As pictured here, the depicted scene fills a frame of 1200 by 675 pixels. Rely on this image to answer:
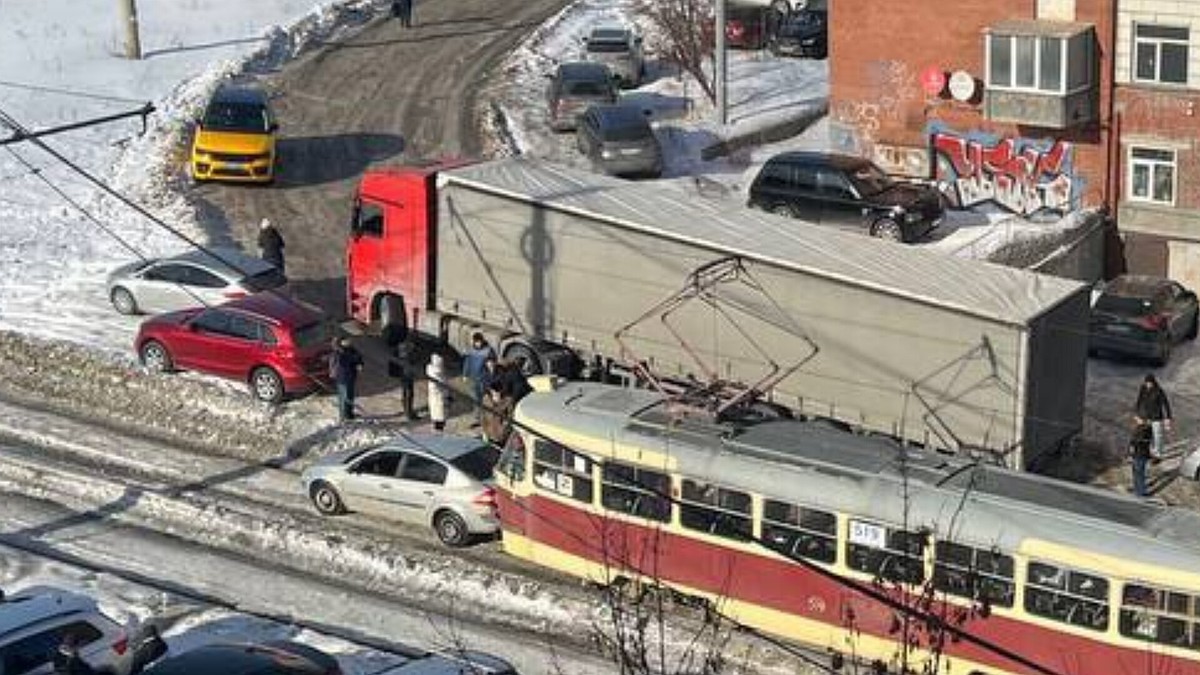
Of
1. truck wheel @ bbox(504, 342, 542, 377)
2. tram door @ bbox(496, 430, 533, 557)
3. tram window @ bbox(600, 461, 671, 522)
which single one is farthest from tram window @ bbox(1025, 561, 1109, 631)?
truck wheel @ bbox(504, 342, 542, 377)

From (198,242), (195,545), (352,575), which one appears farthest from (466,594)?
(198,242)

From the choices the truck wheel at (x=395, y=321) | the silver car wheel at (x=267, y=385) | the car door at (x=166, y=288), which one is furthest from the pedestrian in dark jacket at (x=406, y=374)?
the car door at (x=166, y=288)

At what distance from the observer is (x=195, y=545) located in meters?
28.5

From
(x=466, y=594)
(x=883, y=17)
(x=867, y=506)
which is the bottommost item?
(x=466, y=594)

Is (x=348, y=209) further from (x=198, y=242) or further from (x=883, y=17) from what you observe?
(x=883, y=17)

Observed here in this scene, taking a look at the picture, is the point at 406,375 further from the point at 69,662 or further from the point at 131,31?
the point at 131,31

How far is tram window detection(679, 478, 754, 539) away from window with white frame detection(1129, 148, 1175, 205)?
61.5 feet

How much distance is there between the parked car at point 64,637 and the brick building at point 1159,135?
23.0 meters

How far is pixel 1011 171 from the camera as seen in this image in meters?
42.4

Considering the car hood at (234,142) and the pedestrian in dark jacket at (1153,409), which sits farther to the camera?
the car hood at (234,142)

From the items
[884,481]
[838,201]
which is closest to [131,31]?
[838,201]

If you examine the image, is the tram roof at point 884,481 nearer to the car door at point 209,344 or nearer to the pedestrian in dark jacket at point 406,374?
the pedestrian in dark jacket at point 406,374

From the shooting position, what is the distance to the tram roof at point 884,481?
2245cm

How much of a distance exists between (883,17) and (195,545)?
2104 centimetres
